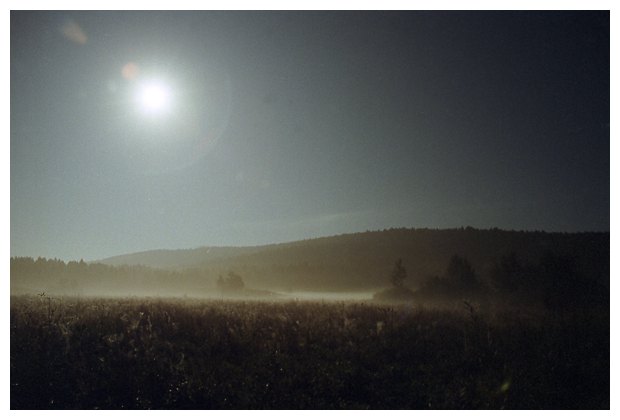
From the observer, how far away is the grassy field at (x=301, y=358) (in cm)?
697

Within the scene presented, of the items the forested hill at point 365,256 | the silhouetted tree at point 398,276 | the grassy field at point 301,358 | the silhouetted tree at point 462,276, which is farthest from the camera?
the forested hill at point 365,256

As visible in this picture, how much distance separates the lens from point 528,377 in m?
7.39

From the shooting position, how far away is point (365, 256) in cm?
8656

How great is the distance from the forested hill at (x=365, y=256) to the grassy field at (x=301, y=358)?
56.5 meters

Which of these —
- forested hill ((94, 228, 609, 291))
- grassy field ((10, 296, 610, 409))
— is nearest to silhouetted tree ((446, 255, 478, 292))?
forested hill ((94, 228, 609, 291))

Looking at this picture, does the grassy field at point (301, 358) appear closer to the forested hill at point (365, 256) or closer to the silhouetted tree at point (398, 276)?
the silhouetted tree at point (398, 276)

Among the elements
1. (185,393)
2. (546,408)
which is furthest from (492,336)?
(185,393)

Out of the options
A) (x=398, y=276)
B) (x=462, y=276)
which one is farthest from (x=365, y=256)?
(x=462, y=276)

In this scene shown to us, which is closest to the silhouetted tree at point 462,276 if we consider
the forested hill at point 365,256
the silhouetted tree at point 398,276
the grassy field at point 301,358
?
the silhouetted tree at point 398,276

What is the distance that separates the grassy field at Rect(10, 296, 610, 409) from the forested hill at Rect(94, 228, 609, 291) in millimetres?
56517

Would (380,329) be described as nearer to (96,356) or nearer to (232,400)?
(232,400)
